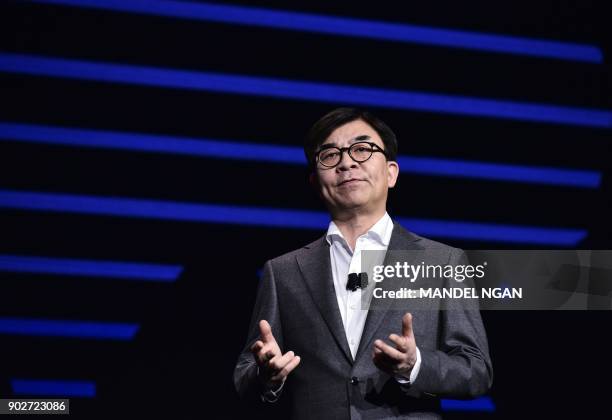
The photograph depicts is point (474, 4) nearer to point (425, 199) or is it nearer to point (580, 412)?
point (425, 199)

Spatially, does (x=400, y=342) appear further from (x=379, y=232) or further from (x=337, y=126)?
(x=337, y=126)

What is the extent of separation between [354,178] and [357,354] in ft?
1.70

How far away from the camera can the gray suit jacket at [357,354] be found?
1744 millimetres

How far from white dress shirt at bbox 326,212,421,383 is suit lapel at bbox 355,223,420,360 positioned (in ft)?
0.09

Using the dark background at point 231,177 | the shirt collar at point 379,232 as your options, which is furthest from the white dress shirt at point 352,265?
the dark background at point 231,177

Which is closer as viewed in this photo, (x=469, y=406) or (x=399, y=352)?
(x=399, y=352)

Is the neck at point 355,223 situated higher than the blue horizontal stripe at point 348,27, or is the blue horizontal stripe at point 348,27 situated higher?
the blue horizontal stripe at point 348,27

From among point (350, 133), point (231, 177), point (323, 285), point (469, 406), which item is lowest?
point (469, 406)

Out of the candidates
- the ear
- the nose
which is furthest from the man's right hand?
the ear

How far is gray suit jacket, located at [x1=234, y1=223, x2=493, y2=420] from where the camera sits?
174cm

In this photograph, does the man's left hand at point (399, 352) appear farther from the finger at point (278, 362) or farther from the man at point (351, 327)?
the finger at point (278, 362)

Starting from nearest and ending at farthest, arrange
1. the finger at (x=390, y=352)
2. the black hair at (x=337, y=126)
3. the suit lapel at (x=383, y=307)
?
the finger at (x=390, y=352) → the suit lapel at (x=383, y=307) → the black hair at (x=337, y=126)

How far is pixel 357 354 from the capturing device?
1.79m

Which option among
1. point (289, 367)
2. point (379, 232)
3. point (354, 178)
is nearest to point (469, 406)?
point (379, 232)
